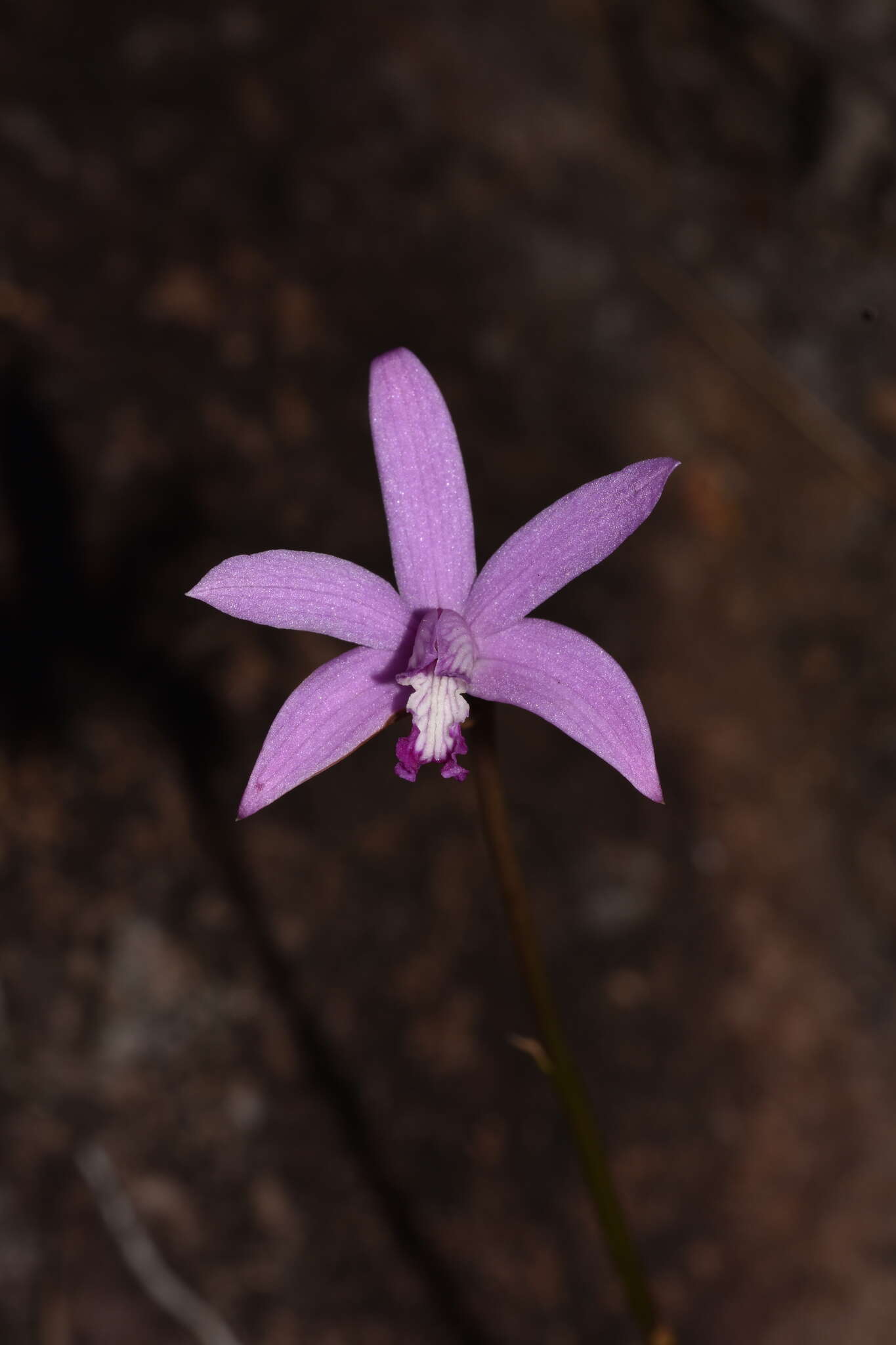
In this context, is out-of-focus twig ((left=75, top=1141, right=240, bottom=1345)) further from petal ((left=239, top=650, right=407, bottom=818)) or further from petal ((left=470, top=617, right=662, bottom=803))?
petal ((left=470, top=617, right=662, bottom=803))

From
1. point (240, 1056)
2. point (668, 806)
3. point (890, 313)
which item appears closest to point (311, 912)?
point (240, 1056)

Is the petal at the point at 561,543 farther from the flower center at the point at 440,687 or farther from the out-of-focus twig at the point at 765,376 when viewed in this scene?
the out-of-focus twig at the point at 765,376


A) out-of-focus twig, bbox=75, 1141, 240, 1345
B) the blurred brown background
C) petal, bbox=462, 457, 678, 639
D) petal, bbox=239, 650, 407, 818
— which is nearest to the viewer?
petal, bbox=462, 457, 678, 639

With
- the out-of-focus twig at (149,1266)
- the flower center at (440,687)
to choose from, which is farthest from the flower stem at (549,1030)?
the out-of-focus twig at (149,1266)

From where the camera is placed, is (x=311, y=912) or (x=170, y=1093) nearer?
(x=170, y=1093)

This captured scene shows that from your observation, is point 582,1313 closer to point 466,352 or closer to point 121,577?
point 121,577

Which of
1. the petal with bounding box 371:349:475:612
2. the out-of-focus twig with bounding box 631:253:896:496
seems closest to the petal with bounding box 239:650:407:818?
the petal with bounding box 371:349:475:612
